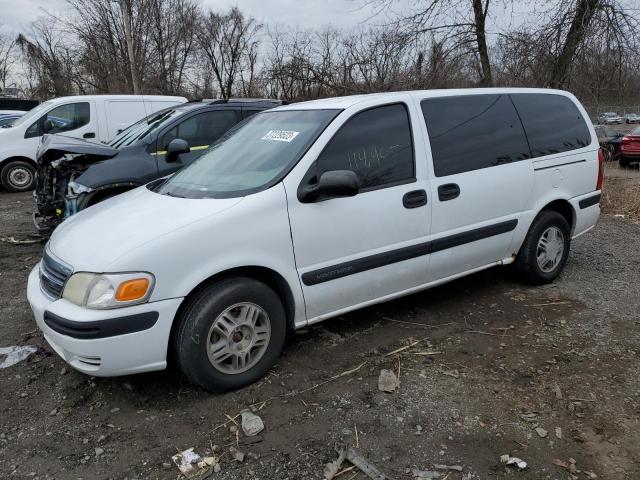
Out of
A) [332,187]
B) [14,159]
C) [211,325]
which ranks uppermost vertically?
[14,159]

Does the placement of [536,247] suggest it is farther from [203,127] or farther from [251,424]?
[203,127]

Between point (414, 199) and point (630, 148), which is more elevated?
point (414, 199)

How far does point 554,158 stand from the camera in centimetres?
463

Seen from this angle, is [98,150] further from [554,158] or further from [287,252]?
[554,158]

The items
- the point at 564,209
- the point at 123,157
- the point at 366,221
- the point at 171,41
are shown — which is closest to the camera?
the point at 366,221

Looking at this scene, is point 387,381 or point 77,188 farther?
point 77,188

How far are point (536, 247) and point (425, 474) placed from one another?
2.84 m

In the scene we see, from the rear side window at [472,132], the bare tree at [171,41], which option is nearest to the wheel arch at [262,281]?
the rear side window at [472,132]

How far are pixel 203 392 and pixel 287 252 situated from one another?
997 millimetres

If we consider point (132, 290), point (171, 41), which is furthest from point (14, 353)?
point (171, 41)

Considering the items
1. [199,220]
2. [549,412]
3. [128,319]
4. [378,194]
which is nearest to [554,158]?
[378,194]

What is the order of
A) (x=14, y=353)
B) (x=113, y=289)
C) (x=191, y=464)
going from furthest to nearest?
(x=14, y=353), (x=113, y=289), (x=191, y=464)

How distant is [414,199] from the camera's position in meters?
3.70

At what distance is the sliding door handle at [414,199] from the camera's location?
12.0 feet
